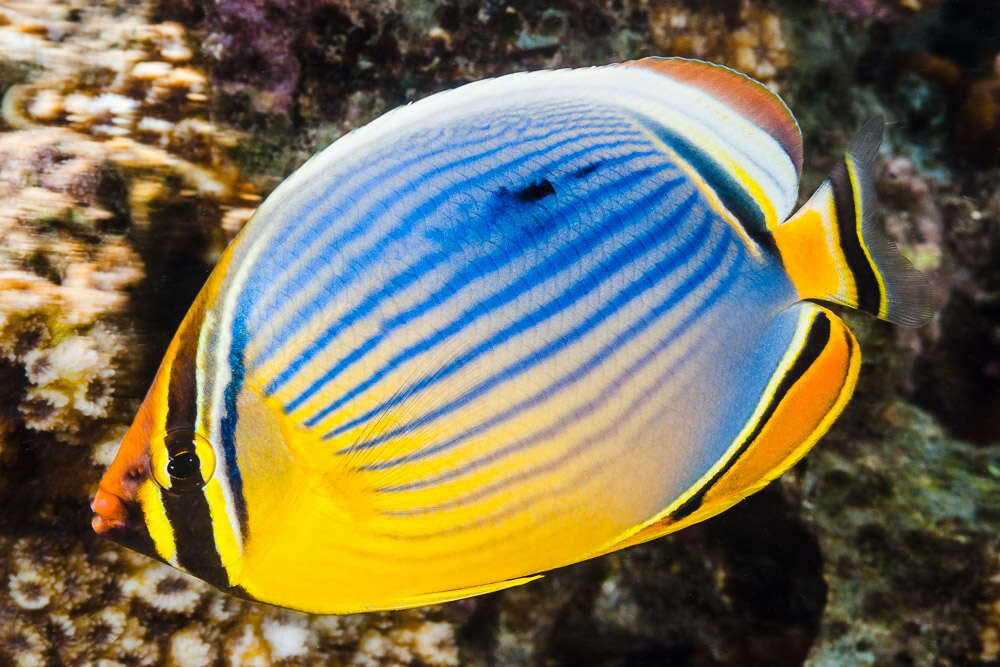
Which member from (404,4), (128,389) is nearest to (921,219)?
(404,4)

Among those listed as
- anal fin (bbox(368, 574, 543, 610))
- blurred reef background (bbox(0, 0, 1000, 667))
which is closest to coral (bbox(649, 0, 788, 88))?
blurred reef background (bbox(0, 0, 1000, 667))

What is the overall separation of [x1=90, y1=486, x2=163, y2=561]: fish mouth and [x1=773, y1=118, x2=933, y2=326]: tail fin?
1.05 metres

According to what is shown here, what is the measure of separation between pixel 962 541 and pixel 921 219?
41.6 inches

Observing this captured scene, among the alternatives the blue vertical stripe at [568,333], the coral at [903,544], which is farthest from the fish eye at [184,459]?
the coral at [903,544]

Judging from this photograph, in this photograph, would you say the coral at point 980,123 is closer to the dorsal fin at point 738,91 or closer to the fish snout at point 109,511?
the dorsal fin at point 738,91

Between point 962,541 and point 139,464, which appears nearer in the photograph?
point 139,464

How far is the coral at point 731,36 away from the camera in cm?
221

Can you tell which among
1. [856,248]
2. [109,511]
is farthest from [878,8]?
[109,511]

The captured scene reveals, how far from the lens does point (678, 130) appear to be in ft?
3.47

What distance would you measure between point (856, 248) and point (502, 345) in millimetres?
553

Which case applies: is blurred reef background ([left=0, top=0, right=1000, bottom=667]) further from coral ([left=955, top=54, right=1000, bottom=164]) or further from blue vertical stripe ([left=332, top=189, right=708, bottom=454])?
blue vertical stripe ([left=332, top=189, right=708, bottom=454])

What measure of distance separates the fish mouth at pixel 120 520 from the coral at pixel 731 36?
2.00m

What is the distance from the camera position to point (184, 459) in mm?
902

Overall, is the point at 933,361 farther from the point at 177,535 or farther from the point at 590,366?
the point at 177,535
